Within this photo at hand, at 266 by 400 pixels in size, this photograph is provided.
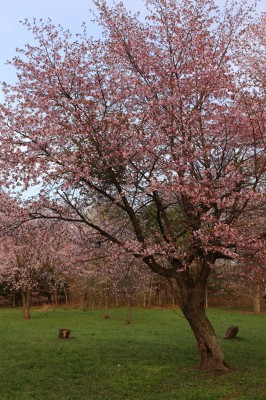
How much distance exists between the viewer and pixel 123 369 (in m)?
11.6

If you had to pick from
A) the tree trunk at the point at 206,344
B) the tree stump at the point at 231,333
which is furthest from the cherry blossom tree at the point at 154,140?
the tree stump at the point at 231,333

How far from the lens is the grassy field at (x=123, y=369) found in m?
9.02

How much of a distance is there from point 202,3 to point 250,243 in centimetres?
663

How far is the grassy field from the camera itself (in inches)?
355

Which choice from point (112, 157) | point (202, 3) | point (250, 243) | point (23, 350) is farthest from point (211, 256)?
point (23, 350)

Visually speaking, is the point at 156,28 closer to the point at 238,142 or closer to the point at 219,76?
the point at 219,76

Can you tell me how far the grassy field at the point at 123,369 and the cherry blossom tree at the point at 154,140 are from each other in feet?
3.98

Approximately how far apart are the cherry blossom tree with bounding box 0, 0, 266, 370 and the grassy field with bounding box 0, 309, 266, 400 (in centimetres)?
121

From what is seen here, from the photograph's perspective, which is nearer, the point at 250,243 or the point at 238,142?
the point at 250,243

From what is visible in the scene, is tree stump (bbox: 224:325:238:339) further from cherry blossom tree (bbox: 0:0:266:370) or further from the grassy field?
cherry blossom tree (bbox: 0:0:266:370)

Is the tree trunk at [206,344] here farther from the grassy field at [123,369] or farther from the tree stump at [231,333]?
the tree stump at [231,333]

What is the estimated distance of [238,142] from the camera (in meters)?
11.8

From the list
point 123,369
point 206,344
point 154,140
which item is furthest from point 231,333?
point 154,140

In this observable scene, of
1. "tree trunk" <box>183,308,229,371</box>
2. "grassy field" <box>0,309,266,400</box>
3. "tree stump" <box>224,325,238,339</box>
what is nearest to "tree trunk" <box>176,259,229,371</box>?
"tree trunk" <box>183,308,229,371</box>
